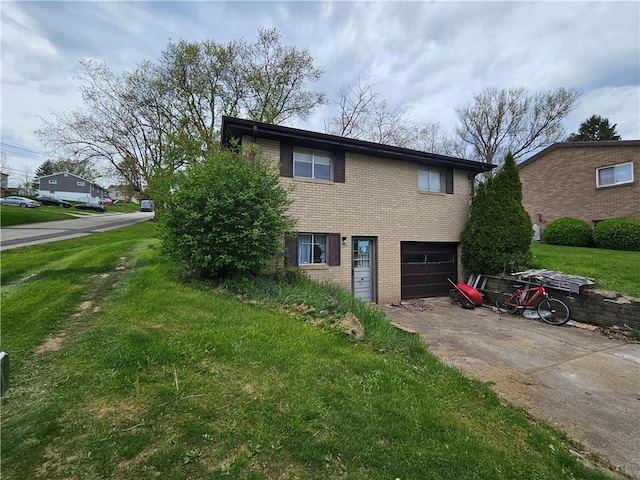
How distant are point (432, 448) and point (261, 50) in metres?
25.7

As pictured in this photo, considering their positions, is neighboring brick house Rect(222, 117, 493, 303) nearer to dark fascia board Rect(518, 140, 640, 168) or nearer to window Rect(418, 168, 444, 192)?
window Rect(418, 168, 444, 192)

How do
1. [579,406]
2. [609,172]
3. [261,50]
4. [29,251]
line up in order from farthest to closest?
[261,50], [609,172], [29,251], [579,406]

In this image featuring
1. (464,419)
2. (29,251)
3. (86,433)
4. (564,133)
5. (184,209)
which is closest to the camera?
(86,433)

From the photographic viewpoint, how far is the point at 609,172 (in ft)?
53.5

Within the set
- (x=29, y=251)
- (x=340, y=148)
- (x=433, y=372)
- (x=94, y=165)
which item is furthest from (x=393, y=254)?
(x=94, y=165)

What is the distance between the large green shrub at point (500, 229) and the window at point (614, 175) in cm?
954

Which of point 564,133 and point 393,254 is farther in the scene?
point 564,133

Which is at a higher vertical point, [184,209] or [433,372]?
[184,209]

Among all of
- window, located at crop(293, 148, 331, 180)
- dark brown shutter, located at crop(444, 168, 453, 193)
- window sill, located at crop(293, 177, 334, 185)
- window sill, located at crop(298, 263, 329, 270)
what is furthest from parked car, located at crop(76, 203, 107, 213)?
dark brown shutter, located at crop(444, 168, 453, 193)

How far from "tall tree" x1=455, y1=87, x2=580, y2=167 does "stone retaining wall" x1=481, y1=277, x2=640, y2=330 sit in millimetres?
24687

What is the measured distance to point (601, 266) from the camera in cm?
1028

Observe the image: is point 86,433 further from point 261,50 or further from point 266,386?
point 261,50

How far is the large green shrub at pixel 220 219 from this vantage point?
266 inches

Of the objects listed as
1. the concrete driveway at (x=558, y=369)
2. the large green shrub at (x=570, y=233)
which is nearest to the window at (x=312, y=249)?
the concrete driveway at (x=558, y=369)
